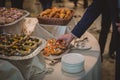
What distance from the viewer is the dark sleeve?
1.73 metres

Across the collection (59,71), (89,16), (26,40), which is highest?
(89,16)

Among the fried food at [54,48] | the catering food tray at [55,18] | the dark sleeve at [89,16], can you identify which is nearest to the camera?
the fried food at [54,48]

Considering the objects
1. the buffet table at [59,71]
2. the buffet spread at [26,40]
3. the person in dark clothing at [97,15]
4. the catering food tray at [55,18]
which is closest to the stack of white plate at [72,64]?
the buffet table at [59,71]

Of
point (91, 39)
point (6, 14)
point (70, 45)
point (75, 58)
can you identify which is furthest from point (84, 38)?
point (6, 14)

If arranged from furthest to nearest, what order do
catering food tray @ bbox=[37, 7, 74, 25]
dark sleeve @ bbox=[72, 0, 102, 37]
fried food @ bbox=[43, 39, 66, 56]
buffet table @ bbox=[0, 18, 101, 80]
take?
catering food tray @ bbox=[37, 7, 74, 25] → dark sleeve @ bbox=[72, 0, 102, 37] → fried food @ bbox=[43, 39, 66, 56] → buffet table @ bbox=[0, 18, 101, 80]

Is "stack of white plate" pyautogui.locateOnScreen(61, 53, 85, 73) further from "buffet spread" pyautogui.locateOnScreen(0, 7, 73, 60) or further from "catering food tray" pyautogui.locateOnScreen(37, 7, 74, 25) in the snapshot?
"catering food tray" pyautogui.locateOnScreen(37, 7, 74, 25)

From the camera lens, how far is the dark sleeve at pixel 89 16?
5.68ft

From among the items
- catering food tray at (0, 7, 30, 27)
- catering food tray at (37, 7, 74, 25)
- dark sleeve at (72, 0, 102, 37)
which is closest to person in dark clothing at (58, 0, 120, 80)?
dark sleeve at (72, 0, 102, 37)

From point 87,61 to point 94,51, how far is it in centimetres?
17

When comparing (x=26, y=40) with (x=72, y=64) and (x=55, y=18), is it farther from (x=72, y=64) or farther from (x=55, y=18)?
(x=55, y=18)

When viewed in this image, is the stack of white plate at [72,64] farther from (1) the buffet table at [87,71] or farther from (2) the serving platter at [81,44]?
(2) the serving platter at [81,44]

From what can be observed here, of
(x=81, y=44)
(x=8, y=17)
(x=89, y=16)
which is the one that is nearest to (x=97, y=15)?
(x=89, y=16)

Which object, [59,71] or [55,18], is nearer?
[59,71]

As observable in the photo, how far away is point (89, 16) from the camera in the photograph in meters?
1.77
